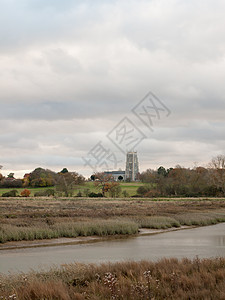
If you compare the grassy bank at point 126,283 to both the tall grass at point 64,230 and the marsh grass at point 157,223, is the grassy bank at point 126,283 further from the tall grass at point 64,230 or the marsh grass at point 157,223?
the marsh grass at point 157,223

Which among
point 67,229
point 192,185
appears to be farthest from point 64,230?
point 192,185

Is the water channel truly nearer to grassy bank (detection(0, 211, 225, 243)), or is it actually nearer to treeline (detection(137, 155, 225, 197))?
grassy bank (detection(0, 211, 225, 243))

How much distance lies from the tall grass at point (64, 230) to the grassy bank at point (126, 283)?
1103 centimetres

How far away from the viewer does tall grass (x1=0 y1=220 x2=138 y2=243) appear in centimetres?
2206

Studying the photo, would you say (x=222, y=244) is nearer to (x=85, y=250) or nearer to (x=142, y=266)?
(x=85, y=250)

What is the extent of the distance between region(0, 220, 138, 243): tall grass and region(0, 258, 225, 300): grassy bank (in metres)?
11.0

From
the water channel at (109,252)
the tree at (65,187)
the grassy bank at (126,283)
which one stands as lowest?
the water channel at (109,252)

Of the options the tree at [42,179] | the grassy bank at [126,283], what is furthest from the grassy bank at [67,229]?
the tree at [42,179]

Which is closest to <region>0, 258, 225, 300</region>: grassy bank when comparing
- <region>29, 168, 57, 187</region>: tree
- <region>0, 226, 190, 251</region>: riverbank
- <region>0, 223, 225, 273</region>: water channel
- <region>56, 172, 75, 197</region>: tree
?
<region>0, 223, 225, 273</region>: water channel

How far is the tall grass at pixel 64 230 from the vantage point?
22059mm

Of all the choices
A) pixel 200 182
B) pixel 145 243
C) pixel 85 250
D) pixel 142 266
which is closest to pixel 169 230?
pixel 145 243

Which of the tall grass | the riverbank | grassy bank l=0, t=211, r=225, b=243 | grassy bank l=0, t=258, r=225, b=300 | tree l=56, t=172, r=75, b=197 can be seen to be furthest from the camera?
tree l=56, t=172, r=75, b=197

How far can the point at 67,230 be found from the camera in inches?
957

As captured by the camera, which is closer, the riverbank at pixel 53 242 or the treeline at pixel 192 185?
the riverbank at pixel 53 242
